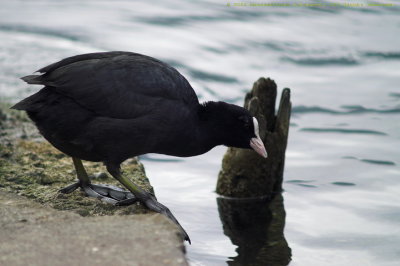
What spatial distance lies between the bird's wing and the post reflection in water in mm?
2095

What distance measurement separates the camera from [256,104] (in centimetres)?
738

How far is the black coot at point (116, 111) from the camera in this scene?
511 cm

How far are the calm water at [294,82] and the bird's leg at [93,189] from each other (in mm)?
1472

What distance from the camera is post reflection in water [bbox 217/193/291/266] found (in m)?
6.85

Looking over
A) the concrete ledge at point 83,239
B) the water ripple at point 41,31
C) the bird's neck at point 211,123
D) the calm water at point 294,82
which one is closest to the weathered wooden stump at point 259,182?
the calm water at point 294,82

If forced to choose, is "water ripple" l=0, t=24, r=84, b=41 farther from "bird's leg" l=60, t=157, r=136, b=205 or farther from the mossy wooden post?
"bird's leg" l=60, t=157, r=136, b=205

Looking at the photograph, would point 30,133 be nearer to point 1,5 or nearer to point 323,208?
point 323,208

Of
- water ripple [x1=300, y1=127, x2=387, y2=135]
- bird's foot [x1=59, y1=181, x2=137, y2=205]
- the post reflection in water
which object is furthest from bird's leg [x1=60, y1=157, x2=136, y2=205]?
water ripple [x1=300, y1=127, x2=387, y2=135]

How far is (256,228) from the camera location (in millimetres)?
7551

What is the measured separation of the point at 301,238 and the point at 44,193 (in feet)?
9.81

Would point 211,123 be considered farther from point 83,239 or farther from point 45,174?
point 83,239

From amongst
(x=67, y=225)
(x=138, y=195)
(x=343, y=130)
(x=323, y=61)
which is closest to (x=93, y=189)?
(x=138, y=195)

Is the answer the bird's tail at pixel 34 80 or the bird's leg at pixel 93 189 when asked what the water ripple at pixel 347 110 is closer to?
the bird's leg at pixel 93 189

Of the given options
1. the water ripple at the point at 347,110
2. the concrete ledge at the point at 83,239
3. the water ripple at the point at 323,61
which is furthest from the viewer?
the water ripple at the point at 323,61
